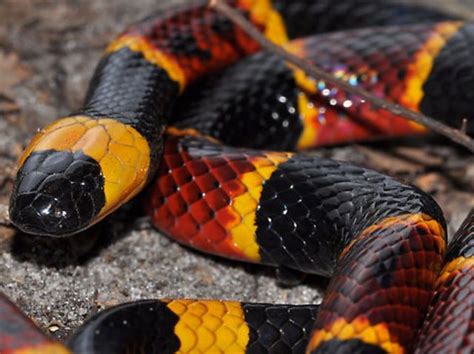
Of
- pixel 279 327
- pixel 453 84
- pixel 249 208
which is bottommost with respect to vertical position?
pixel 279 327

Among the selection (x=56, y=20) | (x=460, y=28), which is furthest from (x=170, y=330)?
(x=56, y=20)

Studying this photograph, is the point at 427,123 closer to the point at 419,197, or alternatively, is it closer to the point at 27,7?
the point at 419,197

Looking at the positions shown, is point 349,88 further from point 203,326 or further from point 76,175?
A: point 203,326

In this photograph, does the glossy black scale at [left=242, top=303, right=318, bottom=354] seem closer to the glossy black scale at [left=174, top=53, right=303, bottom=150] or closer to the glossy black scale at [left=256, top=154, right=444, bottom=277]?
the glossy black scale at [left=256, top=154, right=444, bottom=277]

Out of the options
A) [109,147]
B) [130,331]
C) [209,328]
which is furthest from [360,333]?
[109,147]

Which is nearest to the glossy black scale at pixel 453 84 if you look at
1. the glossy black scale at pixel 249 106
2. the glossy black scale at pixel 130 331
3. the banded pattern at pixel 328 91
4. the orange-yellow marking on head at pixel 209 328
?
the banded pattern at pixel 328 91

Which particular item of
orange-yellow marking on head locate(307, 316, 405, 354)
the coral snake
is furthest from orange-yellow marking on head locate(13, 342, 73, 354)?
orange-yellow marking on head locate(307, 316, 405, 354)
